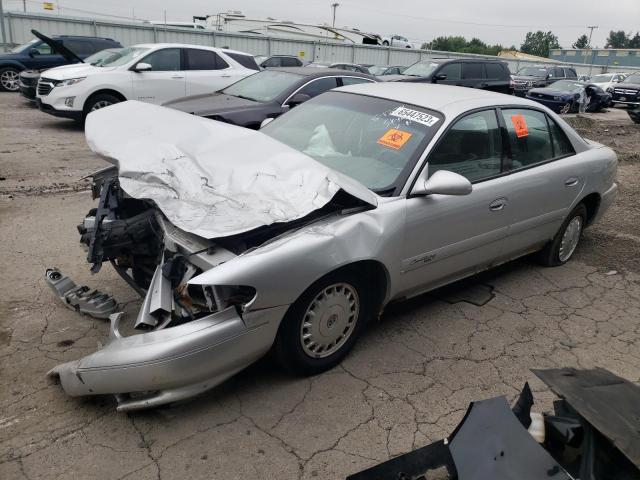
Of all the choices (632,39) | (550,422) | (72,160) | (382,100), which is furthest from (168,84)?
(632,39)

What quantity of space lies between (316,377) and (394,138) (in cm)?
165

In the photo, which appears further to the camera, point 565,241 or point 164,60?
point 164,60

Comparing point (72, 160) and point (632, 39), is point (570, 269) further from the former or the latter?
point (632, 39)

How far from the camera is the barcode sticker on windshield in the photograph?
354 centimetres

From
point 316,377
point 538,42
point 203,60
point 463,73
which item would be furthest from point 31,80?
point 538,42

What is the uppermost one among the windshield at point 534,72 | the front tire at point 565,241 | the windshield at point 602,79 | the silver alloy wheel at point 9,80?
the windshield at point 534,72

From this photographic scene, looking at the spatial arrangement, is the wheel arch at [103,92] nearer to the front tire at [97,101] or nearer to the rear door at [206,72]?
the front tire at [97,101]

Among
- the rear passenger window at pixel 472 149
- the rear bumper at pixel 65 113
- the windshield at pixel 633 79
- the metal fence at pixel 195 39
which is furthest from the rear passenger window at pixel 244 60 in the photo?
the windshield at pixel 633 79

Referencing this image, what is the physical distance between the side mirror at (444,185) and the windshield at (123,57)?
29.1 ft

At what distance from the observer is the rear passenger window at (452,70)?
46.4 feet

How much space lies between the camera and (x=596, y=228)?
6.16 metres

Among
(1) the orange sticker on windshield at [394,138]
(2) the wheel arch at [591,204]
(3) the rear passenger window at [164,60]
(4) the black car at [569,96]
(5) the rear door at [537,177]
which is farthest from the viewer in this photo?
(4) the black car at [569,96]

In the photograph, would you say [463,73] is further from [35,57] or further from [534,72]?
[35,57]

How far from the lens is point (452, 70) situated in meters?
14.3
